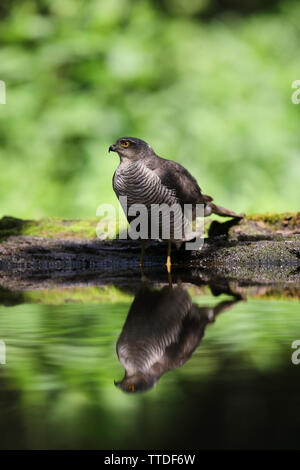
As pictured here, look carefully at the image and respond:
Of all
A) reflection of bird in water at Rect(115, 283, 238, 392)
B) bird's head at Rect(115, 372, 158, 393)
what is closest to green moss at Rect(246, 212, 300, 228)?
reflection of bird in water at Rect(115, 283, 238, 392)

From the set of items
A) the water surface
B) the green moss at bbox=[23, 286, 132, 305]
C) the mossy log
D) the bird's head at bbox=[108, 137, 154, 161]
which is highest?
the bird's head at bbox=[108, 137, 154, 161]

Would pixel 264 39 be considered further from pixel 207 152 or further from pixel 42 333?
pixel 42 333

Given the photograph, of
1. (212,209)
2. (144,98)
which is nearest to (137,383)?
(212,209)

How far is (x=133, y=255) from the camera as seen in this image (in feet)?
13.5

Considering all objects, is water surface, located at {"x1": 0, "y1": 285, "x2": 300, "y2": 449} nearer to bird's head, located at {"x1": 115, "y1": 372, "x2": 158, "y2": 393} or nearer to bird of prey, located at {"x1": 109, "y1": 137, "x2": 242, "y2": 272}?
bird's head, located at {"x1": 115, "y1": 372, "x2": 158, "y2": 393}

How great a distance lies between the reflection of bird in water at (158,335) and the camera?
1.33 meters

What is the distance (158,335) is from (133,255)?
2.41 metres

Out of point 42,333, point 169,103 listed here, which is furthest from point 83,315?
point 169,103

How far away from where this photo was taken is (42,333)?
5.90 ft

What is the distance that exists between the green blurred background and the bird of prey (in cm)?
216

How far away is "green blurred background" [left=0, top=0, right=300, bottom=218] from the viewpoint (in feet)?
20.4

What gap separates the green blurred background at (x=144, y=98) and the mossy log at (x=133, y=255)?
153cm

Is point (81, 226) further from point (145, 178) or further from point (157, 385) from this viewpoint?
point (157, 385)
